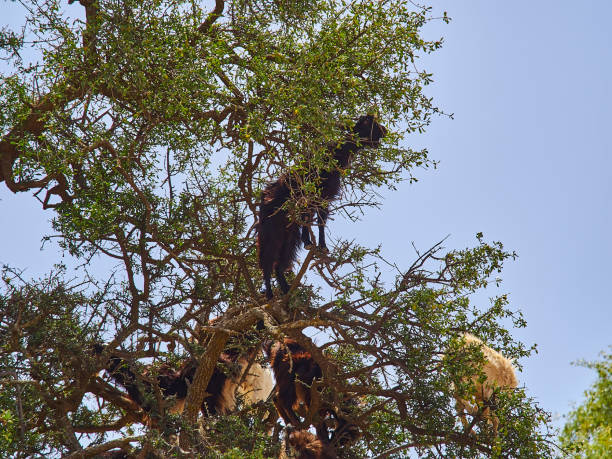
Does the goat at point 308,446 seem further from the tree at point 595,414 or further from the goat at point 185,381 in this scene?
the tree at point 595,414

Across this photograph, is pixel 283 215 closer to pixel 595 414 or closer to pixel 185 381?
pixel 185 381

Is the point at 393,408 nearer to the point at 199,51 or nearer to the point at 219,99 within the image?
the point at 219,99

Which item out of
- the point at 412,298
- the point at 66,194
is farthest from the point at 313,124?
the point at 66,194

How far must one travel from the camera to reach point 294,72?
5.72 metres

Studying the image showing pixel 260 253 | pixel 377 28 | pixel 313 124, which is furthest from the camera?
pixel 260 253

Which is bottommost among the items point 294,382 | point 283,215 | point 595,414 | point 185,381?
point 595,414

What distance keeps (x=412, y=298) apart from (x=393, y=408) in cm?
201

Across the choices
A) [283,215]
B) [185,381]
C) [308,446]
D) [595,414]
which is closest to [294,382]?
[308,446]

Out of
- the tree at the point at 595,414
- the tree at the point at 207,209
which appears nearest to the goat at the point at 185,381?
the tree at the point at 207,209

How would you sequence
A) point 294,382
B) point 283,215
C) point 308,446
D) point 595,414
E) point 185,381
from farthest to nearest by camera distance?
point 185,381 → point 294,382 → point 283,215 → point 308,446 → point 595,414

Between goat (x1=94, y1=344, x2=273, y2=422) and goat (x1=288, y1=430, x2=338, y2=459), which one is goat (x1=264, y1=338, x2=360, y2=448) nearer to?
goat (x1=94, y1=344, x2=273, y2=422)

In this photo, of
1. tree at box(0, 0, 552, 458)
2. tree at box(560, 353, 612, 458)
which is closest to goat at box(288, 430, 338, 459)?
Result: tree at box(0, 0, 552, 458)

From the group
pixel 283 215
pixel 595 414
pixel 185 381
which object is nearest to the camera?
pixel 595 414

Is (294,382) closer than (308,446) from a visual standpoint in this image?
No
